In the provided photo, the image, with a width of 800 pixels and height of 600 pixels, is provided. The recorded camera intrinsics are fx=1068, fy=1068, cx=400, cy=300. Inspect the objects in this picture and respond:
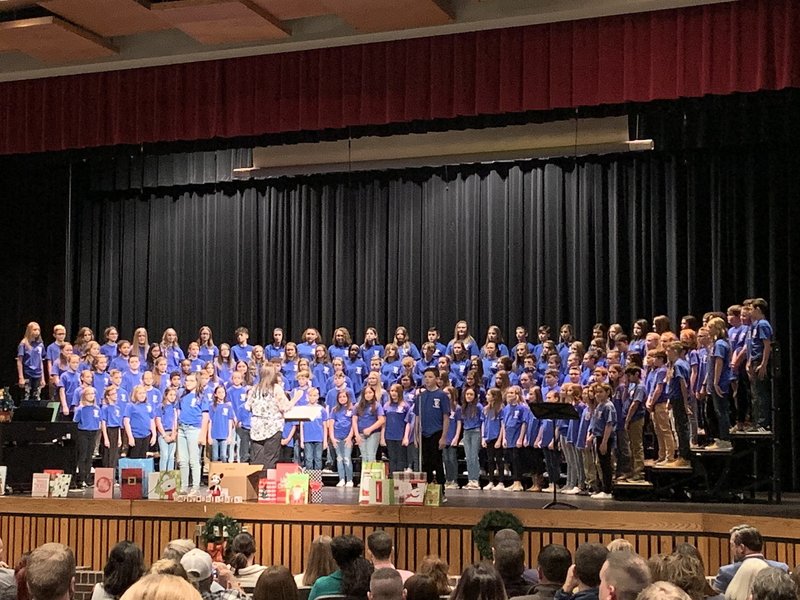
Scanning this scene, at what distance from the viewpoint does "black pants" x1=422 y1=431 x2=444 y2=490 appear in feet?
40.9

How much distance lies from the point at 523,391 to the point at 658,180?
4.05 metres

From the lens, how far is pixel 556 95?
11.2 metres

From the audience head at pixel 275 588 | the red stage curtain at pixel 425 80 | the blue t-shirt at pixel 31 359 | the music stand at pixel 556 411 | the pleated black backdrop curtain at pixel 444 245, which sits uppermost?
the red stage curtain at pixel 425 80

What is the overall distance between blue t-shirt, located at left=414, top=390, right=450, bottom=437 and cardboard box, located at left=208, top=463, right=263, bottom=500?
2.49m

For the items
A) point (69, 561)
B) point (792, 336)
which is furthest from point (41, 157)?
point (69, 561)

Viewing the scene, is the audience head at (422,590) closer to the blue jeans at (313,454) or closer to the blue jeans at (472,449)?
the blue jeans at (472,449)

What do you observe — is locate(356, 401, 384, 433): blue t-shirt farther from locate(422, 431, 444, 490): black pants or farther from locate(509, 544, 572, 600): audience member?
locate(509, 544, 572, 600): audience member

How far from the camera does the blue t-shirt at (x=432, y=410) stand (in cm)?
1250

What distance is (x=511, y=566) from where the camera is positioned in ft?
17.0

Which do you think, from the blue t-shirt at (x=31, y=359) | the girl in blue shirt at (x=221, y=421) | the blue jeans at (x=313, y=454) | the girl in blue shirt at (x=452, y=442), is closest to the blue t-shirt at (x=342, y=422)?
the blue jeans at (x=313, y=454)

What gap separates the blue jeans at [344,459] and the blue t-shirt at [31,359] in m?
4.64

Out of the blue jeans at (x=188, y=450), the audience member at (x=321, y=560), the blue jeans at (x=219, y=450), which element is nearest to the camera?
the audience member at (x=321, y=560)

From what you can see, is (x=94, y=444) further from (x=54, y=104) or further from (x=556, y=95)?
(x=556, y=95)

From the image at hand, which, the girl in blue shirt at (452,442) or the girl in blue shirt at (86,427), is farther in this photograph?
the girl in blue shirt at (86,427)
